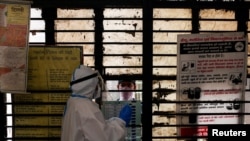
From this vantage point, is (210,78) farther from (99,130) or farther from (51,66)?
(51,66)

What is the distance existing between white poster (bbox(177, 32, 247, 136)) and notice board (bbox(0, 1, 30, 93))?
6.69 ft

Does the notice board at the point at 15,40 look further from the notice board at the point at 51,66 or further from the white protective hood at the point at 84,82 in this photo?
the white protective hood at the point at 84,82

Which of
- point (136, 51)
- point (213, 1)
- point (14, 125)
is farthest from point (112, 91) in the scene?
point (213, 1)

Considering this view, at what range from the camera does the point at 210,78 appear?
489 centimetres

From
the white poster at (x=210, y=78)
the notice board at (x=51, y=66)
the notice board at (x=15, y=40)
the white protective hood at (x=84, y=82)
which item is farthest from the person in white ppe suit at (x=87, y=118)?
the white poster at (x=210, y=78)

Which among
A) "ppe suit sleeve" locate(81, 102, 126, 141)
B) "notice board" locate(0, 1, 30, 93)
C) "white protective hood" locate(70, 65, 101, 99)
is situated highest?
"notice board" locate(0, 1, 30, 93)

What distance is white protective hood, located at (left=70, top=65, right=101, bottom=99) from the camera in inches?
164

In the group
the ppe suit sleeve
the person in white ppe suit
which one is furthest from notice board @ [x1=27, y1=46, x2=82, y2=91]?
the ppe suit sleeve

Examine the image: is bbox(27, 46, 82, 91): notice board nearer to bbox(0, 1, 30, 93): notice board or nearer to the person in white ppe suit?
bbox(0, 1, 30, 93): notice board

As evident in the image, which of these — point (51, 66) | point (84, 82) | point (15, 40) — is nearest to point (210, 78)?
point (84, 82)

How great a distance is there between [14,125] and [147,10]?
2.36 meters

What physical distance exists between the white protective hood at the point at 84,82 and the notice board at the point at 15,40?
888mm

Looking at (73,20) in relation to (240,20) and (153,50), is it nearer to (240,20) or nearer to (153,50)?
(153,50)

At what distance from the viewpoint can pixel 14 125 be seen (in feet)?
16.0
